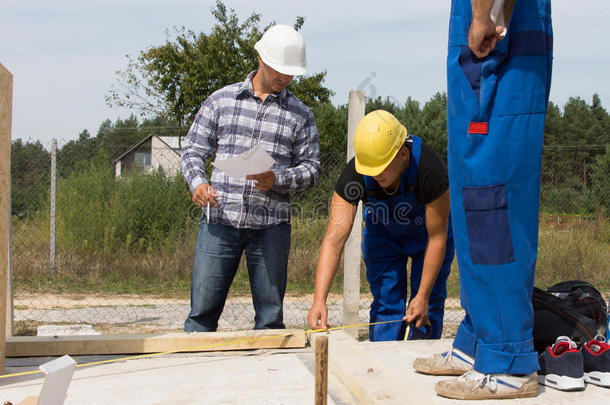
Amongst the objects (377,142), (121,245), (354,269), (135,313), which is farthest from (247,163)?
(121,245)

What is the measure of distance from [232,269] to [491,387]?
1.82m

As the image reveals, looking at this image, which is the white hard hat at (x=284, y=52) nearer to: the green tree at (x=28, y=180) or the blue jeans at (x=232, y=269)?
the blue jeans at (x=232, y=269)

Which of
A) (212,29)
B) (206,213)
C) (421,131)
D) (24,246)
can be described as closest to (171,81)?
(212,29)

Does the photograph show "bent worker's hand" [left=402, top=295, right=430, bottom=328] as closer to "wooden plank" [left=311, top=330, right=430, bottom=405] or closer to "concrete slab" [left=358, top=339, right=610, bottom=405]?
"concrete slab" [left=358, top=339, right=610, bottom=405]

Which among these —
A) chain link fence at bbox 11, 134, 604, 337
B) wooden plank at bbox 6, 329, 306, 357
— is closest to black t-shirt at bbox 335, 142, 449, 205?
wooden plank at bbox 6, 329, 306, 357

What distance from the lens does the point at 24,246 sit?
9305 mm

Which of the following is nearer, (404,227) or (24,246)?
(404,227)

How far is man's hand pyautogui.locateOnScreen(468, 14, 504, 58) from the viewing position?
1908 mm

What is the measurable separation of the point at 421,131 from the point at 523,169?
22.6 metres

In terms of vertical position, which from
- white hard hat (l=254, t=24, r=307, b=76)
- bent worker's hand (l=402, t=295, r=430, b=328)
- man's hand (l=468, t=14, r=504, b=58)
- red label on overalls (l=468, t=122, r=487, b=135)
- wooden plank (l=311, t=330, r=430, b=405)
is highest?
white hard hat (l=254, t=24, r=307, b=76)

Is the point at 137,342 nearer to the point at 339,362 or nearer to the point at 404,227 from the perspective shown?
the point at 339,362

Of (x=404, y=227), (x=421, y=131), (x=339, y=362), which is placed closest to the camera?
(x=339, y=362)

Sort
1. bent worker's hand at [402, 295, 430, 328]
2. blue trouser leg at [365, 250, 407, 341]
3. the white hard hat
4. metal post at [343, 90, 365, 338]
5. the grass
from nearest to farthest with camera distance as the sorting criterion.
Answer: bent worker's hand at [402, 295, 430, 328]
the white hard hat
blue trouser leg at [365, 250, 407, 341]
metal post at [343, 90, 365, 338]
the grass

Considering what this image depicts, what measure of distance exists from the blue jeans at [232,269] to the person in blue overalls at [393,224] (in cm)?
41
